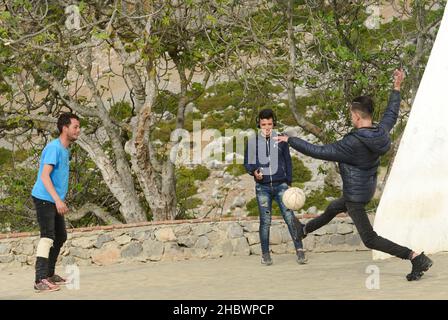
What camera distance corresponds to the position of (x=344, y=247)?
1288 centimetres

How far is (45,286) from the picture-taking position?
9094mm

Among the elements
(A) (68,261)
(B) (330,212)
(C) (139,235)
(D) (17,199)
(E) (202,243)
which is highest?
(D) (17,199)

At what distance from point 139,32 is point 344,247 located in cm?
422

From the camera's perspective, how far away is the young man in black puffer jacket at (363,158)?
8.50m

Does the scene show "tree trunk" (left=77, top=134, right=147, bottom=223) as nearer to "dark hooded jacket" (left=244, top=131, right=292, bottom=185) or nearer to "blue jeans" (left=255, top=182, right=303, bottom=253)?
"blue jeans" (left=255, top=182, right=303, bottom=253)

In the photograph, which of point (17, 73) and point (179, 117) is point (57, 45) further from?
point (179, 117)

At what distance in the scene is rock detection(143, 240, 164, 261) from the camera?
12805 millimetres

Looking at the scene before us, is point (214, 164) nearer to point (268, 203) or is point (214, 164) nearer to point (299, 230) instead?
point (268, 203)

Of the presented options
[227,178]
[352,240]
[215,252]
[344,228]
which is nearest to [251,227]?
[215,252]

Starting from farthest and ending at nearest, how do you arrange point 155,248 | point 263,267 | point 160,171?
point 160,171, point 155,248, point 263,267

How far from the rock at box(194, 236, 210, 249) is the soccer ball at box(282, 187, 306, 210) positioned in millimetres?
2662

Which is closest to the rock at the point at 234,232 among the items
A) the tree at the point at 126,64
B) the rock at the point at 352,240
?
the rock at the point at 352,240

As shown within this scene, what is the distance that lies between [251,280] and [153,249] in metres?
3.36

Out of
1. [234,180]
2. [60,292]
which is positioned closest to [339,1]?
[60,292]
